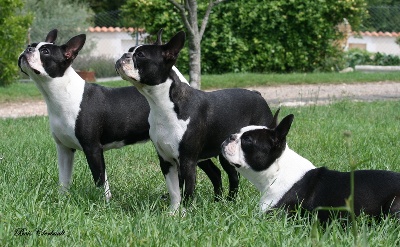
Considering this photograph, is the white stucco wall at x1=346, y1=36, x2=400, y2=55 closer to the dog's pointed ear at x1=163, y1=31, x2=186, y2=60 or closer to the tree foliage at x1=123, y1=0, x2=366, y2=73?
the tree foliage at x1=123, y1=0, x2=366, y2=73

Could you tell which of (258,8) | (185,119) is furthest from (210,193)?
(258,8)

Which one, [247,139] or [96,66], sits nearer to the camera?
[247,139]

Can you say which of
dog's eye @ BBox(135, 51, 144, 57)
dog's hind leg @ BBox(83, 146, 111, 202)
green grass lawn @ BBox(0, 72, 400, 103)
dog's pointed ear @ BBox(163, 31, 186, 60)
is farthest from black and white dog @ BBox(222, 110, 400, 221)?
green grass lawn @ BBox(0, 72, 400, 103)

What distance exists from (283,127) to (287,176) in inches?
13.7

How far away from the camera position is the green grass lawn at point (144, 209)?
3.96m

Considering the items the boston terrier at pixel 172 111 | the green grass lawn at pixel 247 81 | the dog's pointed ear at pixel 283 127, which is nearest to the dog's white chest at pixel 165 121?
the boston terrier at pixel 172 111

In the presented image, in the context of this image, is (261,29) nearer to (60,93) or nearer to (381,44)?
(60,93)

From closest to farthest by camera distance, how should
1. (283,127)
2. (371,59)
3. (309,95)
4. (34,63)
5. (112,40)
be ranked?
(283,127), (34,63), (309,95), (371,59), (112,40)

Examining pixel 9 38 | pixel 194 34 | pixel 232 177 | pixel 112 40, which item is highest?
pixel 232 177

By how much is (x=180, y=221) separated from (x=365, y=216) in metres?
1.16

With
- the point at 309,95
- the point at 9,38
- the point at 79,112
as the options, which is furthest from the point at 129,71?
the point at 9,38

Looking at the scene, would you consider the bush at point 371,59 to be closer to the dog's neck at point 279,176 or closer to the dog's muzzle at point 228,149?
the dog's neck at point 279,176

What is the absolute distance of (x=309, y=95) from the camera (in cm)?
1605

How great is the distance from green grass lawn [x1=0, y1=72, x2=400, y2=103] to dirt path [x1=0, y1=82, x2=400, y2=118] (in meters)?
0.40
